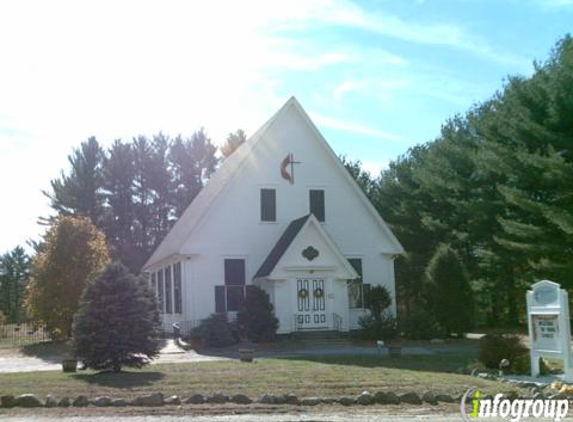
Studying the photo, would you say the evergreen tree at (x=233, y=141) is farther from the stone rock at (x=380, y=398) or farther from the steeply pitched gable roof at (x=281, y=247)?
the stone rock at (x=380, y=398)

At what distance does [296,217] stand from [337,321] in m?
5.06

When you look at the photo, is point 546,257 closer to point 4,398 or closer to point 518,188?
point 518,188

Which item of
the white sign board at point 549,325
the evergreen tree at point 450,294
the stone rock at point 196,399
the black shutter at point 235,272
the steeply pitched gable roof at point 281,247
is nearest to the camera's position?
the stone rock at point 196,399

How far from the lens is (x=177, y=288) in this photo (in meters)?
32.1

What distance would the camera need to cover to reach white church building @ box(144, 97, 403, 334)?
28984 mm

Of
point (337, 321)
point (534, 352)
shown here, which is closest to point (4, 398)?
point (534, 352)

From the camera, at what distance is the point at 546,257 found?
106ft

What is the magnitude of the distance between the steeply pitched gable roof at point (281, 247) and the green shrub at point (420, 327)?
5511 millimetres

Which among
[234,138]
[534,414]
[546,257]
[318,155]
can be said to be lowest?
[534,414]

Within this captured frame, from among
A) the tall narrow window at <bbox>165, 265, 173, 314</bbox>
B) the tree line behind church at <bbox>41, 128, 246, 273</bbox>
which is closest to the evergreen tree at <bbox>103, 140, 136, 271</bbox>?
the tree line behind church at <bbox>41, 128, 246, 273</bbox>

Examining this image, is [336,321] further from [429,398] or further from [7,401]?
[7,401]

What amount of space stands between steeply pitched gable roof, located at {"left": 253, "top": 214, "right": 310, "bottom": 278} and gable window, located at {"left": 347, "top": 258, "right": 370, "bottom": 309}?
3509 mm

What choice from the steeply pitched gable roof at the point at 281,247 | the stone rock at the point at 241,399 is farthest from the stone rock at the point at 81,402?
the steeply pitched gable roof at the point at 281,247

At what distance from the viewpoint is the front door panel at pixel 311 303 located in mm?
29031
